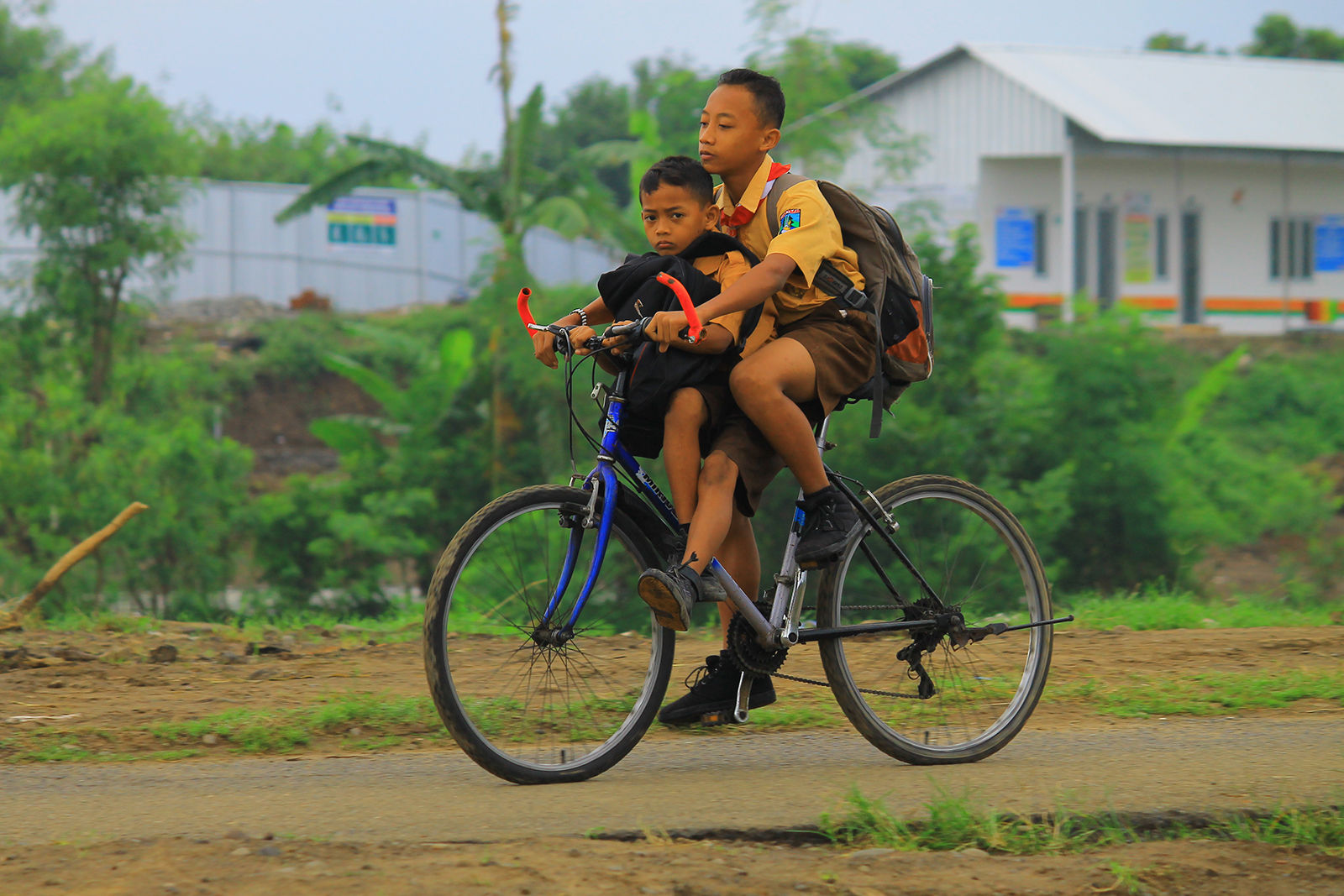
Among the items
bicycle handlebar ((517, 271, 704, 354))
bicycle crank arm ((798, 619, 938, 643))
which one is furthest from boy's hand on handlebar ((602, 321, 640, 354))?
bicycle crank arm ((798, 619, 938, 643))

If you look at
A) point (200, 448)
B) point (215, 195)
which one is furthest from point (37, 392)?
point (215, 195)

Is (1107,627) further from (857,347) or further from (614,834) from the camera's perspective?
(614,834)

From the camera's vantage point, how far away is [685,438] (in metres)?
3.69

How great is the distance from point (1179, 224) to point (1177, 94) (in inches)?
99.1

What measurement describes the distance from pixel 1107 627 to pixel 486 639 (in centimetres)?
340

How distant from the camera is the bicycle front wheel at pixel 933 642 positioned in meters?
3.92

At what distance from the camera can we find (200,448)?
18.4 m

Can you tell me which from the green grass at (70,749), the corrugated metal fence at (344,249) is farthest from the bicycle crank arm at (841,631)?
the corrugated metal fence at (344,249)

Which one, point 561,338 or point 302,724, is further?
point 302,724

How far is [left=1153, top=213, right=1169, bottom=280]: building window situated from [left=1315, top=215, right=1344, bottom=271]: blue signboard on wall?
12.1 ft

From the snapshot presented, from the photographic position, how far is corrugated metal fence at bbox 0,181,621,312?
Answer: 104 ft

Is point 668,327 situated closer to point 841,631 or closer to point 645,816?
point 841,631

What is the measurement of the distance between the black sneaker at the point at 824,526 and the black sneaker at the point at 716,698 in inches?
18.2

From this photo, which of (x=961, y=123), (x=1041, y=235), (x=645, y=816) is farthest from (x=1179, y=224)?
(x=645, y=816)
